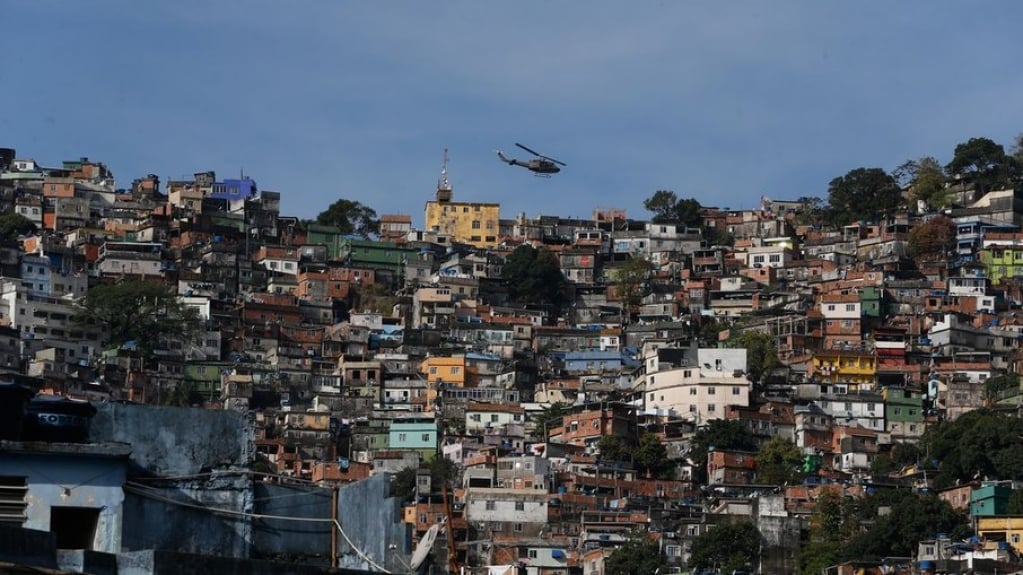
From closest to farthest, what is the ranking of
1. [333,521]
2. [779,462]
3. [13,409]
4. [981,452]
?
1. [13,409]
2. [333,521]
3. [981,452]
4. [779,462]

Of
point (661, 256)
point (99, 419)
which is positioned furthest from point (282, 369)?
point (99, 419)

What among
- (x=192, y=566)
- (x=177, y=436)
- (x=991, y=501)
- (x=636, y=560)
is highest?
(x=177, y=436)

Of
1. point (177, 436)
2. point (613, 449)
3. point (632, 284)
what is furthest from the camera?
point (632, 284)

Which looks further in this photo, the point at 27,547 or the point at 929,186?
the point at 929,186

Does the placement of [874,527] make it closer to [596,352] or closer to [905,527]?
[905,527]

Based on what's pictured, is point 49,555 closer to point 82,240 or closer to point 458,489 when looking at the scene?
point 458,489

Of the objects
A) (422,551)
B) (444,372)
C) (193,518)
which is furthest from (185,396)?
(422,551)

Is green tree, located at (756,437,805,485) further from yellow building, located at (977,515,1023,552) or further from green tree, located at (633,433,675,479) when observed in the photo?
yellow building, located at (977,515,1023,552)
